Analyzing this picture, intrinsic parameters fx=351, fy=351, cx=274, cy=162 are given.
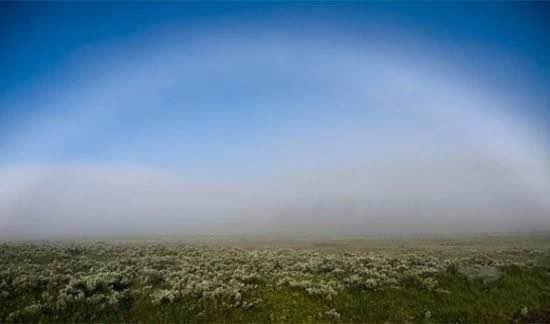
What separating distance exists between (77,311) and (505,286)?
2089cm

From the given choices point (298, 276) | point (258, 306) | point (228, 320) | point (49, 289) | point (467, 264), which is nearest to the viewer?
point (228, 320)

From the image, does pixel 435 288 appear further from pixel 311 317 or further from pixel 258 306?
pixel 258 306

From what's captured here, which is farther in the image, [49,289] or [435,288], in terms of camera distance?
[435,288]

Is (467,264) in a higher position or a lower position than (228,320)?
higher

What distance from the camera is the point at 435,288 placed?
17703 millimetres

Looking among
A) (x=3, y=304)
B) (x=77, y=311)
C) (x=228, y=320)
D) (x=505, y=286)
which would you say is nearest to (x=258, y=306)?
(x=228, y=320)

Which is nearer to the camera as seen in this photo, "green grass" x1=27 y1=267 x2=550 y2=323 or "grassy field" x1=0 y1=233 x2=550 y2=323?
"green grass" x1=27 y1=267 x2=550 y2=323

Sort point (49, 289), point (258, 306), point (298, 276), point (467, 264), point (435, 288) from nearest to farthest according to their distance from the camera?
1. point (258, 306)
2. point (49, 289)
3. point (435, 288)
4. point (298, 276)
5. point (467, 264)

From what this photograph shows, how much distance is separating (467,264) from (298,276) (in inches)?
474

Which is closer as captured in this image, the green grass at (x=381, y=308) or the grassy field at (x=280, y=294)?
the green grass at (x=381, y=308)

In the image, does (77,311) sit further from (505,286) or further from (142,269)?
(505,286)

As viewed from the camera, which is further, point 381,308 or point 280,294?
point 280,294

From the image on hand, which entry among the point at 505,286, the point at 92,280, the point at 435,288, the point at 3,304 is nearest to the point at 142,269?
the point at 92,280

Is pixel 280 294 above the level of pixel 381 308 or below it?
above
